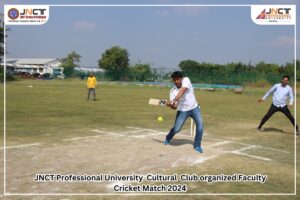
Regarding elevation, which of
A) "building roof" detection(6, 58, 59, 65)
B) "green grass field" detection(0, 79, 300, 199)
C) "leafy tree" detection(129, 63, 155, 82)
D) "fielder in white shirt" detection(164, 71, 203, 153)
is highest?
"building roof" detection(6, 58, 59, 65)

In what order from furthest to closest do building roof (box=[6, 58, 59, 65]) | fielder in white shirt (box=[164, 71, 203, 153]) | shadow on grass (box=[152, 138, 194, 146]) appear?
1. building roof (box=[6, 58, 59, 65])
2. shadow on grass (box=[152, 138, 194, 146])
3. fielder in white shirt (box=[164, 71, 203, 153])

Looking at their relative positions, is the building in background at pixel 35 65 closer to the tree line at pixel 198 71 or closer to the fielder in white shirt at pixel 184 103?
the tree line at pixel 198 71

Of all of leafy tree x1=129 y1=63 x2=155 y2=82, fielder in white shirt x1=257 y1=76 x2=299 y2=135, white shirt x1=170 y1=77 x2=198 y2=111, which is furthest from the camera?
leafy tree x1=129 y1=63 x2=155 y2=82

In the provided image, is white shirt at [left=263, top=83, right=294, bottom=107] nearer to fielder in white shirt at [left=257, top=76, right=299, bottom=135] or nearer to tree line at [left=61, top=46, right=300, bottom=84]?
fielder in white shirt at [left=257, top=76, right=299, bottom=135]

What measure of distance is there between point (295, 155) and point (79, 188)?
18.2ft

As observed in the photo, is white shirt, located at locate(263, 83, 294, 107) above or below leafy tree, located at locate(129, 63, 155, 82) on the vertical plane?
below

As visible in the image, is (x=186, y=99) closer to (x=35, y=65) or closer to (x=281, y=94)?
(x=281, y=94)

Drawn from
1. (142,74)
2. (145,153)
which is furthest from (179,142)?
(142,74)

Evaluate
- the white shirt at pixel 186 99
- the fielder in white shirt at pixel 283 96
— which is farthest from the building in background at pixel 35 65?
the white shirt at pixel 186 99

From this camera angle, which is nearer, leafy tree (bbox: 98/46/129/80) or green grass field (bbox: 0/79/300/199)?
green grass field (bbox: 0/79/300/199)

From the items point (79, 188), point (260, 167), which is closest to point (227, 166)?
point (260, 167)

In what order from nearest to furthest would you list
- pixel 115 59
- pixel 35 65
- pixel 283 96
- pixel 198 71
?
pixel 283 96
pixel 198 71
pixel 115 59
pixel 35 65

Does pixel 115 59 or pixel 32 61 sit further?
pixel 32 61

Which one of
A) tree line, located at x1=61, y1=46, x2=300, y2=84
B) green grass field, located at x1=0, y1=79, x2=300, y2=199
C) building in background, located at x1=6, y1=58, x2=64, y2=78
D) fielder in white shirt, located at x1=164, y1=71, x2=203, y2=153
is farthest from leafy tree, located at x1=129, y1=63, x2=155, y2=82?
fielder in white shirt, located at x1=164, y1=71, x2=203, y2=153
